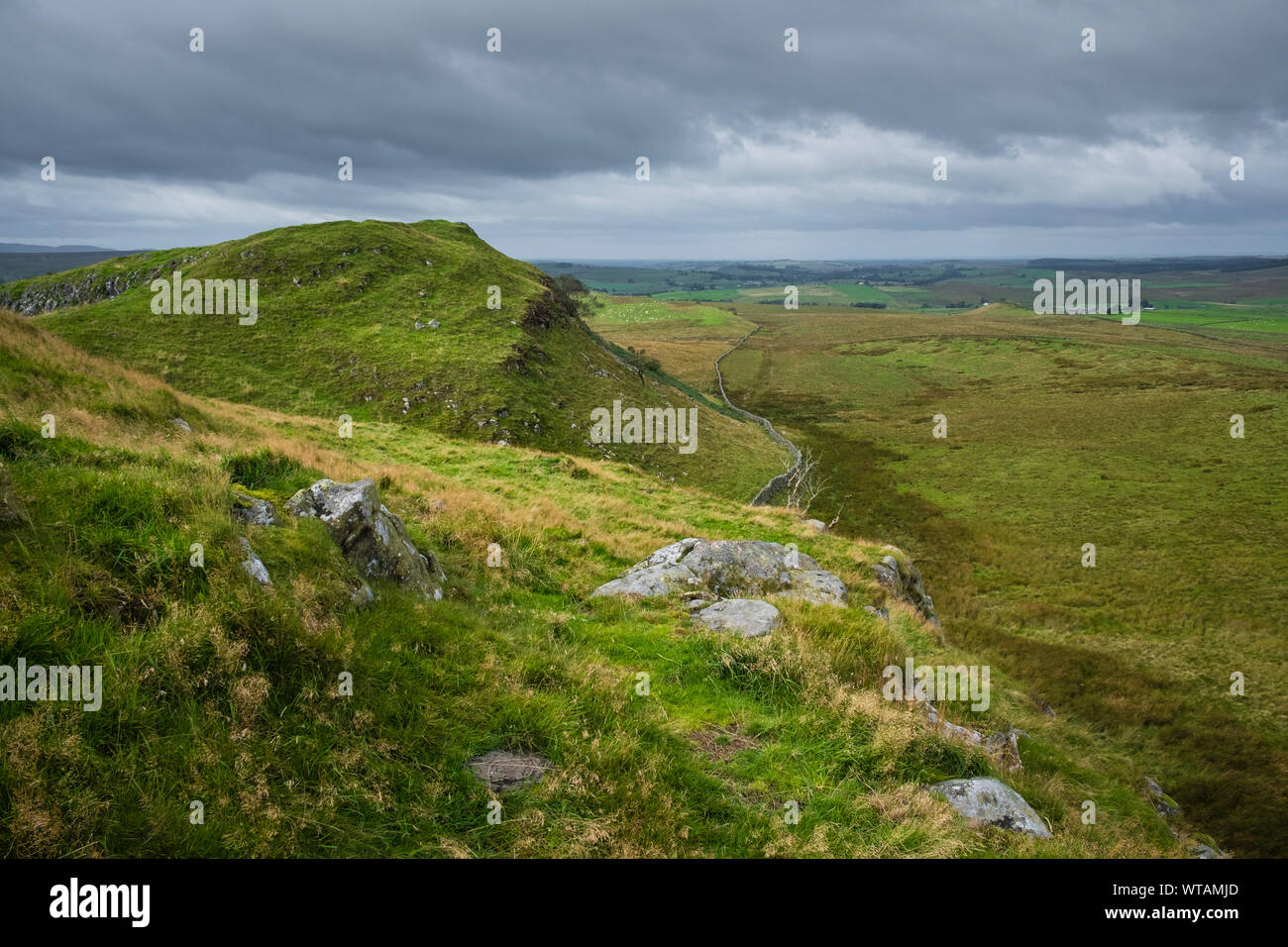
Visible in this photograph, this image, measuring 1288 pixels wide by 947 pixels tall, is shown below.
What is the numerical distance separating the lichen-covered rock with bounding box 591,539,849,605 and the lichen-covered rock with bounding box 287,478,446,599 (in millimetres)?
4014

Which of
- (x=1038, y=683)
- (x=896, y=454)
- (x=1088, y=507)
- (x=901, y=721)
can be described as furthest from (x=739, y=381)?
(x=901, y=721)

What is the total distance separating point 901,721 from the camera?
26.0 feet

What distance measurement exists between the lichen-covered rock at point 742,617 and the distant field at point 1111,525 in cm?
1790

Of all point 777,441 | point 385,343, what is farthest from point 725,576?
point 777,441

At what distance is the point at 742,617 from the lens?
10.9m

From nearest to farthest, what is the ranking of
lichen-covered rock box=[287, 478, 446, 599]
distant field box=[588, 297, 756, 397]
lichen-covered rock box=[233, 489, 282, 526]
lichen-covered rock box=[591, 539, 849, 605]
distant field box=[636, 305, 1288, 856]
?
lichen-covered rock box=[233, 489, 282, 526]
lichen-covered rock box=[287, 478, 446, 599]
lichen-covered rock box=[591, 539, 849, 605]
distant field box=[636, 305, 1288, 856]
distant field box=[588, 297, 756, 397]

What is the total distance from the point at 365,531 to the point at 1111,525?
56.4m

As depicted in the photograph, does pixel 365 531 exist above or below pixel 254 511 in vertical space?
below

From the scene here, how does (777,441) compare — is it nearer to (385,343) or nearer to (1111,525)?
(1111,525)

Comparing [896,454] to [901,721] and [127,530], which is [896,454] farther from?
[127,530]

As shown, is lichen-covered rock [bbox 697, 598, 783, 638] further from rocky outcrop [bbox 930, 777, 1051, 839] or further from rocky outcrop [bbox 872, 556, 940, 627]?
rocky outcrop [bbox 872, 556, 940, 627]

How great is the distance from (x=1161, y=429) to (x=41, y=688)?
3894 inches

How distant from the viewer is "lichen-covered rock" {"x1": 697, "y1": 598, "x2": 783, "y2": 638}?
10398mm

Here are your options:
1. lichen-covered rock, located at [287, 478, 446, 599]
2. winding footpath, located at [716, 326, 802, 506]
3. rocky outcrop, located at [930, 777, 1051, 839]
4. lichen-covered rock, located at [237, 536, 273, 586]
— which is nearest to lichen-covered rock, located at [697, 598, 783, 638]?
rocky outcrop, located at [930, 777, 1051, 839]
